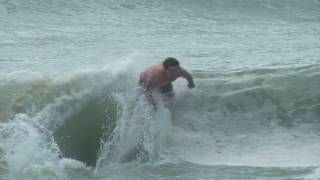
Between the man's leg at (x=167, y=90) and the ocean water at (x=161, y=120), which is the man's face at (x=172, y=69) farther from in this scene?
the ocean water at (x=161, y=120)

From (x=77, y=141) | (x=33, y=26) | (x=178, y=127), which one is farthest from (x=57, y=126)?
(x=33, y=26)

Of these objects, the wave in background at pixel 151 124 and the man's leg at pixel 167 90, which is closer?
the wave in background at pixel 151 124

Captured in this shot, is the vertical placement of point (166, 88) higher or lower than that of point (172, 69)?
lower

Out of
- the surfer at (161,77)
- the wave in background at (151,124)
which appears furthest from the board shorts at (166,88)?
the wave in background at (151,124)

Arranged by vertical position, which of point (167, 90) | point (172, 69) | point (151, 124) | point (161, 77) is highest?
point (172, 69)

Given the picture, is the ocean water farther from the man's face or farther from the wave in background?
the man's face

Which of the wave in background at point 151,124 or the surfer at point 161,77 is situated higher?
the surfer at point 161,77

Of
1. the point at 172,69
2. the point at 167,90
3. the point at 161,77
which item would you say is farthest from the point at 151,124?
the point at 172,69

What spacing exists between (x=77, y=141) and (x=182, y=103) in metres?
1.62

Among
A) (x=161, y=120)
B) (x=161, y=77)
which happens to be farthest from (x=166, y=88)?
(x=161, y=120)

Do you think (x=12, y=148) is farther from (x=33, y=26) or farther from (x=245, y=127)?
(x=33, y=26)

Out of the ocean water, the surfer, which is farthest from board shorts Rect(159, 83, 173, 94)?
the ocean water

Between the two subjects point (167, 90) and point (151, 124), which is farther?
point (167, 90)

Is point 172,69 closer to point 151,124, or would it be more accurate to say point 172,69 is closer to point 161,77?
point 161,77
